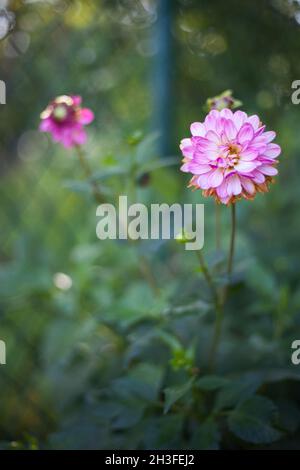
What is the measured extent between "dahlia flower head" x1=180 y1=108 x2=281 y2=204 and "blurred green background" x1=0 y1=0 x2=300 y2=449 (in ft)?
0.66

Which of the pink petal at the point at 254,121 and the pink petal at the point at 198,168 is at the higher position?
the pink petal at the point at 254,121

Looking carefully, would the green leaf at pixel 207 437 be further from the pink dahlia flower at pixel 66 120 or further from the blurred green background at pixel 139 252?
the pink dahlia flower at pixel 66 120

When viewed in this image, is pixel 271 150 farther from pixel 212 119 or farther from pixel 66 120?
pixel 66 120

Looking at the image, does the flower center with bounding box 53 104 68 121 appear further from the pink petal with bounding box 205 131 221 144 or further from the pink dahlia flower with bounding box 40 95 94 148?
the pink petal with bounding box 205 131 221 144

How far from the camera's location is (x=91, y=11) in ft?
5.41

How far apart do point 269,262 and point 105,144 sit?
27.8 inches

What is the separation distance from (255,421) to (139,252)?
39cm

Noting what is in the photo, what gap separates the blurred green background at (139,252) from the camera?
879 mm

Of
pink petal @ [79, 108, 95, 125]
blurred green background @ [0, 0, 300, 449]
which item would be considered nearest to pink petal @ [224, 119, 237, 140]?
blurred green background @ [0, 0, 300, 449]

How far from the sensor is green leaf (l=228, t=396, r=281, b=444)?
29.5 inches

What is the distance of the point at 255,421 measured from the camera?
0.77 m

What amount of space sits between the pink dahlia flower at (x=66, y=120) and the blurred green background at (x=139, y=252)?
87 mm
